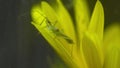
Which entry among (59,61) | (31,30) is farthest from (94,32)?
(31,30)

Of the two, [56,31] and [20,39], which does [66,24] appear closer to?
[56,31]

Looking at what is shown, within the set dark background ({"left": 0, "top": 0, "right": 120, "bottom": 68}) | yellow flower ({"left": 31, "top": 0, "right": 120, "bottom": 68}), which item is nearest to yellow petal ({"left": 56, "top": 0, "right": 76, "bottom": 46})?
yellow flower ({"left": 31, "top": 0, "right": 120, "bottom": 68})

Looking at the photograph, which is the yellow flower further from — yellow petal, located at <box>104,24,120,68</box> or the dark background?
the dark background

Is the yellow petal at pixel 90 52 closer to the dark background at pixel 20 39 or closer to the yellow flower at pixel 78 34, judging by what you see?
the yellow flower at pixel 78 34

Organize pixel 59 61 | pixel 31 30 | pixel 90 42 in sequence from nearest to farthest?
pixel 90 42, pixel 59 61, pixel 31 30

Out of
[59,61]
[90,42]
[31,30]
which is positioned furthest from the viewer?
[31,30]

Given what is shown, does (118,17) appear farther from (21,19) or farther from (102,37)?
(21,19)
